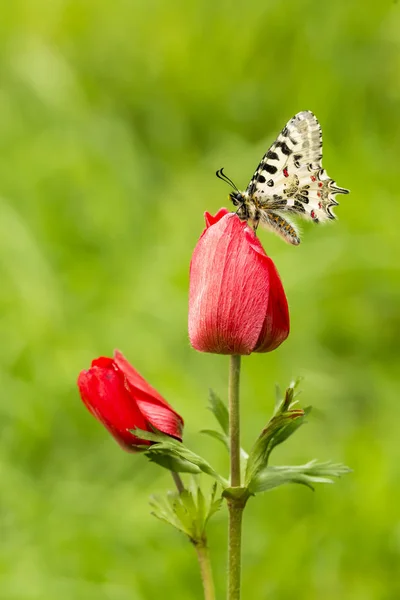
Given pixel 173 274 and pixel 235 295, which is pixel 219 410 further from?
pixel 173 274

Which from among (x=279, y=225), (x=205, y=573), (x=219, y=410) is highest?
(x=279, y=225)

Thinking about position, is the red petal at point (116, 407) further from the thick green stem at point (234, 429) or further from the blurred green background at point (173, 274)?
the blurred green background at point (173, 274)

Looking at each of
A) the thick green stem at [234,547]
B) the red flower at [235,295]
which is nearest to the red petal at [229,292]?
the red flower at [235,295]

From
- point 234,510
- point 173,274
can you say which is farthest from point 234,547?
point 173,274

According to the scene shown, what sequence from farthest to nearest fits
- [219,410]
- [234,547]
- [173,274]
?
[173,274]
[219,410]
[234,547]

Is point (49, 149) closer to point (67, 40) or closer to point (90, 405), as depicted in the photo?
point (67, 40)

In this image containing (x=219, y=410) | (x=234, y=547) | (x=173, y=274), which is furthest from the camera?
(x=173, y=274)

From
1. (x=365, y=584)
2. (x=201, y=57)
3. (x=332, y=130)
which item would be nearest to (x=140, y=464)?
(x=365, y=584)

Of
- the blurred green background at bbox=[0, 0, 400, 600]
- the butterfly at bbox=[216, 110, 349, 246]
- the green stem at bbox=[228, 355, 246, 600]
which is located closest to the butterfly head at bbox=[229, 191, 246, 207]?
the butterfly at bbox=[216, 110, 349, 246]
